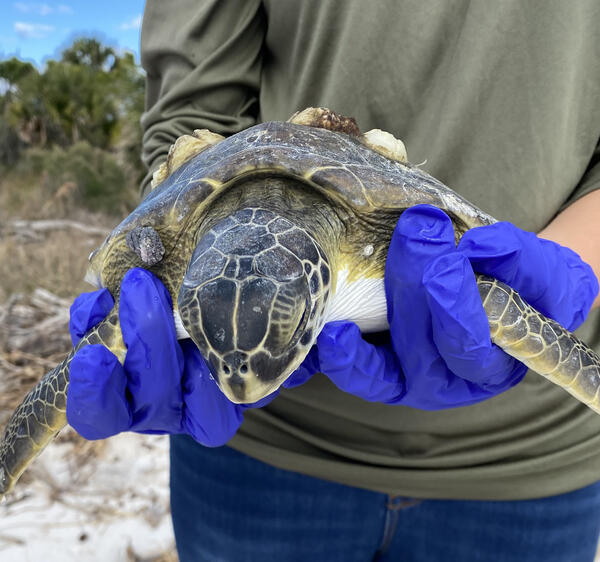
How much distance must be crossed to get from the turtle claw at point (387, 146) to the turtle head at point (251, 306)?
1.29ft

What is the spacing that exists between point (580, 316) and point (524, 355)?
0.22 meters

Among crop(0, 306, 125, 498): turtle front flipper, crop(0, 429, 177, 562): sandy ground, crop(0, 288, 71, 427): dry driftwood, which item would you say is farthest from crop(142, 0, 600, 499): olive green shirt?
crop(0, 288, 71, 427): dry driftwood

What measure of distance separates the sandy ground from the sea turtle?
1311 mm

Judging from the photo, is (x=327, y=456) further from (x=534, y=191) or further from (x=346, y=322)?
(x=534, y=191)

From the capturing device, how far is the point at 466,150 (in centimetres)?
126

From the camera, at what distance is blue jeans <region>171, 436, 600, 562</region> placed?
1.25 meters

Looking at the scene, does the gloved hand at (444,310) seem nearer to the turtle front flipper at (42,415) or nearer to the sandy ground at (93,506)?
the turtle front flipper at (42,415)

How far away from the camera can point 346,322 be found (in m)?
1.03

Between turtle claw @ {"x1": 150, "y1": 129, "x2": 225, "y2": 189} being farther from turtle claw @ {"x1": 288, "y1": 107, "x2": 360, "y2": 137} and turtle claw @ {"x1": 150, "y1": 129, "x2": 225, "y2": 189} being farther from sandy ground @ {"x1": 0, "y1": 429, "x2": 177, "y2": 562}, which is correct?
sandy ground @ {"x1": 0, "y1": 429, "x2": 177, "y2": 562}

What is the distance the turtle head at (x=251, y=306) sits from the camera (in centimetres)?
79

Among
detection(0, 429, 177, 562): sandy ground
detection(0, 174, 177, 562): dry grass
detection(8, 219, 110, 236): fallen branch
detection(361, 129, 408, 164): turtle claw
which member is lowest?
detection(8, 219, 110, 236): fallen branch

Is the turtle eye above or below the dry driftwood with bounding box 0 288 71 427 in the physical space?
above

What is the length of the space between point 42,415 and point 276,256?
0.67m

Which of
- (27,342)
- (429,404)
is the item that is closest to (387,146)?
(429,404)
